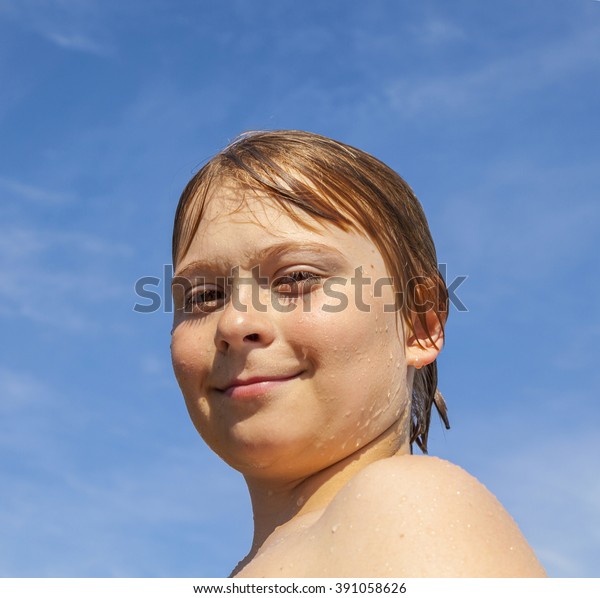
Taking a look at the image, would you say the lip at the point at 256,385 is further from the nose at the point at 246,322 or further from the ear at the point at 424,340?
the ear at the point at 424,340

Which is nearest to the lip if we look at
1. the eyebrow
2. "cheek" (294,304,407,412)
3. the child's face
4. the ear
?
the child's face

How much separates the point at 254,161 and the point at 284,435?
1.26m

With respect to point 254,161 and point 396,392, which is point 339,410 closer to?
point 396,392

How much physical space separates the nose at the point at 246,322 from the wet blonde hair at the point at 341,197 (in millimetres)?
392

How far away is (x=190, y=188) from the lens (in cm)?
405

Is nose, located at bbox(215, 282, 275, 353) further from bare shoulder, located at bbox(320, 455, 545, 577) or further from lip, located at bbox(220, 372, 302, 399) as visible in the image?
bare shoulder, located at bbox(320, 455, 545, 577)

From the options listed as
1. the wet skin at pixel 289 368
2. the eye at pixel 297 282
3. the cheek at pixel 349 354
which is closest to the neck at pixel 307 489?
the wet skin at pixel 289 368

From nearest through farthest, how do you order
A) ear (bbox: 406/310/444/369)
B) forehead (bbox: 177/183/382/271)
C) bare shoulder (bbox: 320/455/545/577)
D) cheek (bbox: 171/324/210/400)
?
bare shoulder (bbox: 320/455/545/577)
forehead (bbox: 177/183/382/271)
cheek (bbox: 171/324/210/400)
ear (bbox: 406/310/444/369)

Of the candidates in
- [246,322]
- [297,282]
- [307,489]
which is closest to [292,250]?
[297,282]

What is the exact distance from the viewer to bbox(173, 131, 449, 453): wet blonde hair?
11.9 feet

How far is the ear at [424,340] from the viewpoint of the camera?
3.81 m

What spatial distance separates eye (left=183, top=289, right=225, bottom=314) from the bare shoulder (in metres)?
1.05

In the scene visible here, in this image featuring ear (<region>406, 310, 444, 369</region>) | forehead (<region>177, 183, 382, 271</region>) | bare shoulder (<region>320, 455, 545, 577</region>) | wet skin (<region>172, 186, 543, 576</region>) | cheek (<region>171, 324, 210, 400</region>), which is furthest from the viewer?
ear (<region>406, 310, 444, 369</region>)

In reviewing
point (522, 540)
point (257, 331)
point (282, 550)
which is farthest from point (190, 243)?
point (522, 540)
